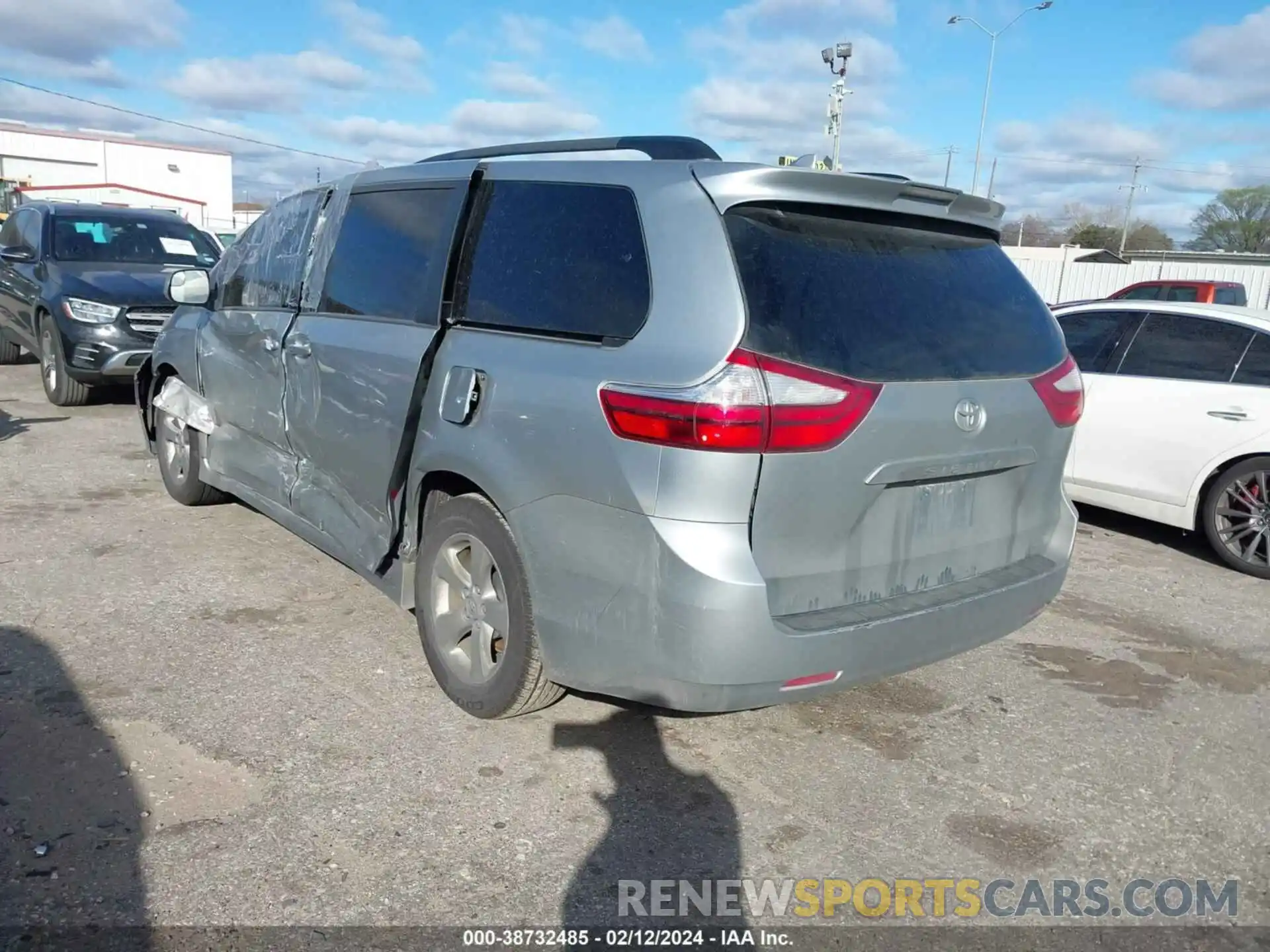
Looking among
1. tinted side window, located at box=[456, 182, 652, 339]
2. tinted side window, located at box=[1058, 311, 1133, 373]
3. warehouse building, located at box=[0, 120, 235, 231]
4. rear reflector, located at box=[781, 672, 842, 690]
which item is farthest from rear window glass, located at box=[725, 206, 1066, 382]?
warehouse building, located at box=[0, 120, 235, 231]

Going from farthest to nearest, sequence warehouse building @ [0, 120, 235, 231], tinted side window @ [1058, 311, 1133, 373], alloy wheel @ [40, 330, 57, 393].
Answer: warehouse building @ [0, 120, 235, 231]
alloy wheel @ [40, 330, 57, 393]
tinted side window @ [1058, 311, 1133, 373]

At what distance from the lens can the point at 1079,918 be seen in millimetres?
2662

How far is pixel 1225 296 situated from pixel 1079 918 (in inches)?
787

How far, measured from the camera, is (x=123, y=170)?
66.8 m

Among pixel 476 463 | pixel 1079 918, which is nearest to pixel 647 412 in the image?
pixel 476 463

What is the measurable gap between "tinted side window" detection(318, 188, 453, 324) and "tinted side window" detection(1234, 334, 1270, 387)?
481 centimetres

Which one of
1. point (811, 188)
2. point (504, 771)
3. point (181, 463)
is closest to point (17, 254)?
point (181, 463)

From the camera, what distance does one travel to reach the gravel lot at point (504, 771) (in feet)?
8.84

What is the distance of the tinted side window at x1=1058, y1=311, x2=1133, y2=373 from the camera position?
21.4 ft

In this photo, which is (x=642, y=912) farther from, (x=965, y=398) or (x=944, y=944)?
(x=965, y=398)

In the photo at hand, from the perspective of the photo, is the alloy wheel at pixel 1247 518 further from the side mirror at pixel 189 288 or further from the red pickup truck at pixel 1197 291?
the red pickup truck at pixel 1197 291

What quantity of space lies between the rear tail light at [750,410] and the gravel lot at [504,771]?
3.97ft

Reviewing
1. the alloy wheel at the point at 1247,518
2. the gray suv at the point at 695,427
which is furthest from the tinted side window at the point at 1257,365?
the gray suv at the point at 695,427
